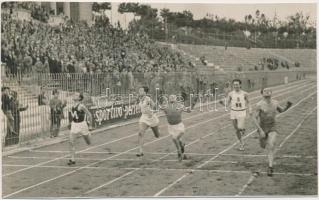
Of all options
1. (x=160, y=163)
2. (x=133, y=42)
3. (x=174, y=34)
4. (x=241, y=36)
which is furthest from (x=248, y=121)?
(x=241, y=36)

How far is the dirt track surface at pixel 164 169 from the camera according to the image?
31.6 feet

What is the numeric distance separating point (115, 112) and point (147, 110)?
5469mm

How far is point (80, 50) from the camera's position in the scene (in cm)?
1808

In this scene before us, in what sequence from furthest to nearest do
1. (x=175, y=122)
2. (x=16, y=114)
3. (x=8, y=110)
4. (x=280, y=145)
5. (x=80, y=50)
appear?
(x=80, y=50), (x=16, y=114), (x=280, y=145), (x=8, y=110), (x=175, y=122)

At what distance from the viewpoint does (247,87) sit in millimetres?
21734

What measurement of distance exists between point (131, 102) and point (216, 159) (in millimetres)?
6985

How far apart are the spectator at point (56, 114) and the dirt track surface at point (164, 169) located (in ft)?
3.29

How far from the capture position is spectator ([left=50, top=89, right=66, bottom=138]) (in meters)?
15.2

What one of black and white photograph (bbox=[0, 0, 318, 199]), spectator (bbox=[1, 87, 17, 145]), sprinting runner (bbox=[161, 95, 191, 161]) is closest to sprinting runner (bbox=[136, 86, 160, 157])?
black and white photograph (bbox=[0, 0, 318, 199])

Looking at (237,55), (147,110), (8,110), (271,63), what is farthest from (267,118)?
(271,63)

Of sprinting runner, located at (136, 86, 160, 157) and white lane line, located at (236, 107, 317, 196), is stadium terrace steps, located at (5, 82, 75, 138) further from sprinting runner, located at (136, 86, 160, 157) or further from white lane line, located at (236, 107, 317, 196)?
white lane line, located at (236, 107, 317, 196)

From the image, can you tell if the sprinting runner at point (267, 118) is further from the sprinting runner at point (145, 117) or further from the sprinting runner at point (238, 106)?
the sprinting runner at point (145, 117)

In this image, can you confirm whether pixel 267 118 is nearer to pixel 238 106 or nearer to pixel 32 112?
pixel 238 106

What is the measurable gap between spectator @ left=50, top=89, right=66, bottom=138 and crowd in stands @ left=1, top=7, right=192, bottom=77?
3.04 feet
